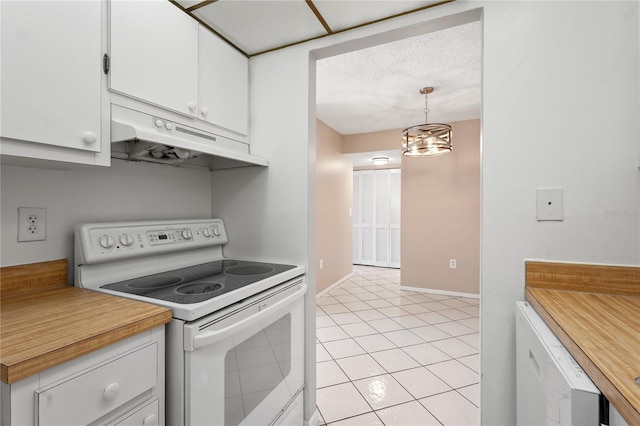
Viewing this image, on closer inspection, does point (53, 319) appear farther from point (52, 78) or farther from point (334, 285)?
point (334, 285)

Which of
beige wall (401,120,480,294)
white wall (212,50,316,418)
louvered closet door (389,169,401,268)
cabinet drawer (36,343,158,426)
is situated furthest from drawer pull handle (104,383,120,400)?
louvered closet door (389,169,401,268)

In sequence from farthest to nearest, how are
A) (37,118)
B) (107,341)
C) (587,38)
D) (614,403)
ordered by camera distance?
(587,38)
(37,118)
(107,341)
(614,403)

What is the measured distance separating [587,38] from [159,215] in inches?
80.0

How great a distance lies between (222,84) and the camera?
5.18 feet

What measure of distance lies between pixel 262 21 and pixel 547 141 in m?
1.36

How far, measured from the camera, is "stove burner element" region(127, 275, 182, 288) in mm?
1233

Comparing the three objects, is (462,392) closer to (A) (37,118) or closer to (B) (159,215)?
(B) (159,215)

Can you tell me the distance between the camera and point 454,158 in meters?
3.98

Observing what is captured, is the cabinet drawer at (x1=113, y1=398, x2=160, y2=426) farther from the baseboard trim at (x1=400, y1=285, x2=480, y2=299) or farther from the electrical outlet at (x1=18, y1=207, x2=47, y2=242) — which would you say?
the baseboard trim at (x1=400, y1=285, x2=480, y2=299)

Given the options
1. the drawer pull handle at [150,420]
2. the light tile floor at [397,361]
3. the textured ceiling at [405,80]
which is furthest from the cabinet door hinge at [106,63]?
the light tile floor at [397,361]

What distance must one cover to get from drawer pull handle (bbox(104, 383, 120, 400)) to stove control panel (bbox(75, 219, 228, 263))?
1.97 ft

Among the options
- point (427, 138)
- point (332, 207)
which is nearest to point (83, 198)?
point (427, 138)

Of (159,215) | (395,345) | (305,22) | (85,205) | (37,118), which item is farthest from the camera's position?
(395,345)

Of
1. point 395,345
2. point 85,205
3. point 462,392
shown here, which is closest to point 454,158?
point 395,345
